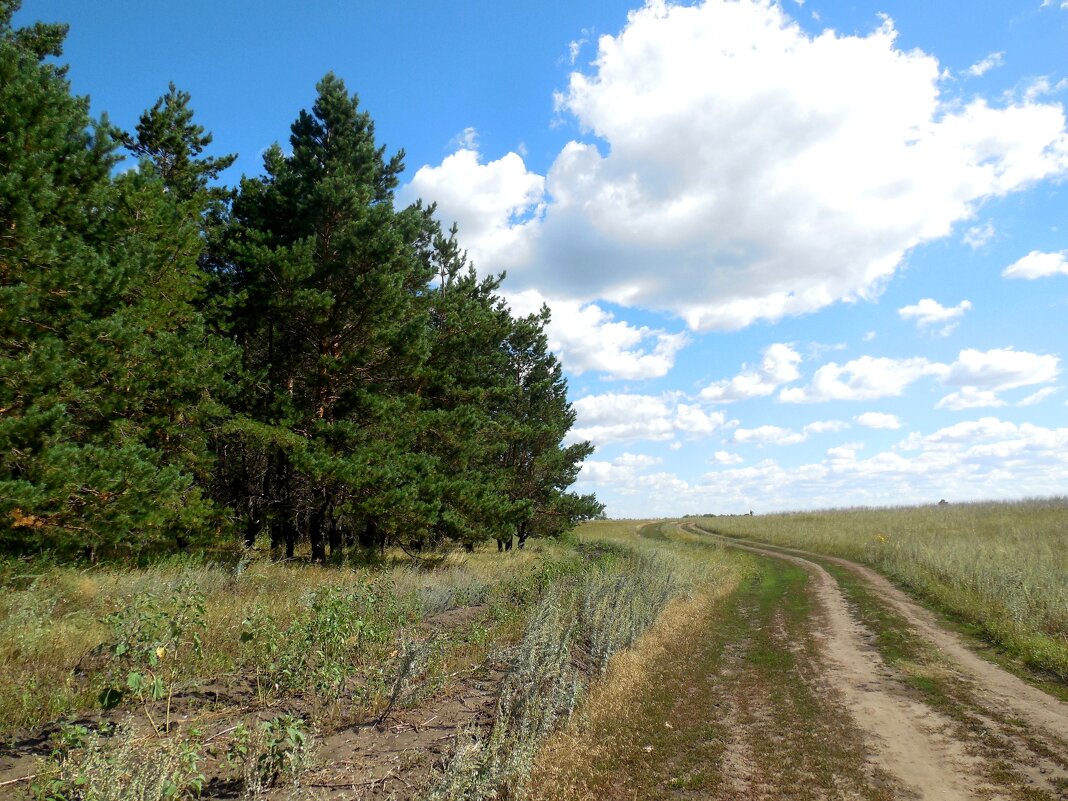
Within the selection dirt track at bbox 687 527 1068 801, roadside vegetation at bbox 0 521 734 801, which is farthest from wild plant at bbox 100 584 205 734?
dirt track at bbox 687 527 1068 801

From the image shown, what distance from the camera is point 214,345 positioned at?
557 inches

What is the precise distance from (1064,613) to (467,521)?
1469 centimetres

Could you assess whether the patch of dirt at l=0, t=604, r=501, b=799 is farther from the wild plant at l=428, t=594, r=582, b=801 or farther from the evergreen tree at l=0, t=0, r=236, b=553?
the evergreen tree at l=0, t=0, r=236, b=553

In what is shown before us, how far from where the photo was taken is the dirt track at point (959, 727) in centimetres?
540

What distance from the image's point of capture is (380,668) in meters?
6.63

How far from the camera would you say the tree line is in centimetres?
938

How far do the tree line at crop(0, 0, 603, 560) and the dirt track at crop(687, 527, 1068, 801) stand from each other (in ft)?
34.2

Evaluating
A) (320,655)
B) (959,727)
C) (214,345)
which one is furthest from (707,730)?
(214,345)

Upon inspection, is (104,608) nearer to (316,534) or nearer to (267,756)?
(267,756)

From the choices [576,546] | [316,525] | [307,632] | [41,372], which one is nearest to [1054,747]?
[307,632]

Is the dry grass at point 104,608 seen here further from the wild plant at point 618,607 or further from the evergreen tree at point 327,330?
the evergreen tree at point 327,330

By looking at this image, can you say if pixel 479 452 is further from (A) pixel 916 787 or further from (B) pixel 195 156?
(A) pixel 916 787

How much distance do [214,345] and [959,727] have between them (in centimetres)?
1521

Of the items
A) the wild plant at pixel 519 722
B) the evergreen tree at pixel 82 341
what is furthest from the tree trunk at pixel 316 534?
the wild plant at pixel 519 722
